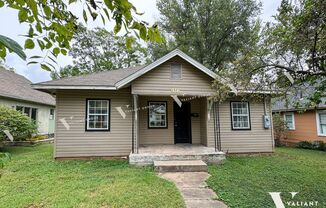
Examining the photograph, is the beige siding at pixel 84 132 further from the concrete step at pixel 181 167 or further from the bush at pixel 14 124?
the bush at pixel 14 124

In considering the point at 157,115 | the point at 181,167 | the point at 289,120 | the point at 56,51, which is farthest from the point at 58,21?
the point at 289,120

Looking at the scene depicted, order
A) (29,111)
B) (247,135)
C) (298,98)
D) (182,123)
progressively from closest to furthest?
(298,98), (247,135), (182,123), (29,111)

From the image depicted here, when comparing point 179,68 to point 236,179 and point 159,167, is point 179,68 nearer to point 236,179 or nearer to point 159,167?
point 159,167

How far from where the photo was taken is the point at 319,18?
4496 mm

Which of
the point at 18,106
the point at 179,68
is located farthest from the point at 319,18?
the point at 18,106

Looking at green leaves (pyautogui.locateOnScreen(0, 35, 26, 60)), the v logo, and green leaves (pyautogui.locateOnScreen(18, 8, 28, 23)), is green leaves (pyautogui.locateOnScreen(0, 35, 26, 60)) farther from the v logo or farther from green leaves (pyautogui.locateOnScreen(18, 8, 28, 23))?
the v logo

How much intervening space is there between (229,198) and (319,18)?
425 centimetres

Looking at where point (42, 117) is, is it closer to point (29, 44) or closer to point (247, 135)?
point (247, 135)

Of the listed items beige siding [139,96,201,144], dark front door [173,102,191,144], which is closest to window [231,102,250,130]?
beige siding [139,96,201,144]

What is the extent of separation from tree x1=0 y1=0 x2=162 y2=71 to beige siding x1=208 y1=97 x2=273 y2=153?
823cm

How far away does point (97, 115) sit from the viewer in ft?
28.9

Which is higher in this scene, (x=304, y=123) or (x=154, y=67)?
(x=154, y=67)

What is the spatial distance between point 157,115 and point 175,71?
8.10 ft

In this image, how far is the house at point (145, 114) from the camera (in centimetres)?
835
